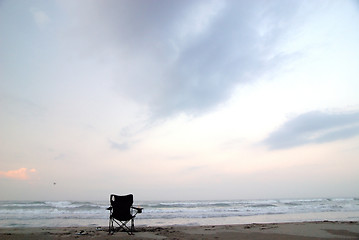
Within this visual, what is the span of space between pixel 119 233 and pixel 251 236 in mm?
3770

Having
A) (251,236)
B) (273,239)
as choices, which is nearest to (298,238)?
(273,239)

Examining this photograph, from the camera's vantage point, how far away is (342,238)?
605cm

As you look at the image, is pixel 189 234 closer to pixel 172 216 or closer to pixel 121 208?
pixel 121 208

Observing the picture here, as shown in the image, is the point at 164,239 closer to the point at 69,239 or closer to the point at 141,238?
the point at 141,238

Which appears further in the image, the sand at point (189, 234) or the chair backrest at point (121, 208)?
the chair backrest at point (121, 208)

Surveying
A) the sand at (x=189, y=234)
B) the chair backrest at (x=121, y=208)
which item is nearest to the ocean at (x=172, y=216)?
the sand at (x=189, y=234)

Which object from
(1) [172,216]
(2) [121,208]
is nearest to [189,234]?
(2) [121,208]

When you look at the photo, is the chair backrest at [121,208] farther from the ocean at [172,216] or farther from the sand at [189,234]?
the ocean at [172,216]

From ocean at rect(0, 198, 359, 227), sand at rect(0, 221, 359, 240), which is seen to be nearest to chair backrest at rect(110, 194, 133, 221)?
sand at rect(0, 221, 359, 240)

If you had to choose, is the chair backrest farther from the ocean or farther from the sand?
the ocean

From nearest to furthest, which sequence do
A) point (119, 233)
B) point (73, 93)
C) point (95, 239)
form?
1. point (95, 239)
2. point (119, 233)
3. point (73, 93)

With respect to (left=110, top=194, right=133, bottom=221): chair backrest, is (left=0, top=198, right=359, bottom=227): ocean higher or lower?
lower

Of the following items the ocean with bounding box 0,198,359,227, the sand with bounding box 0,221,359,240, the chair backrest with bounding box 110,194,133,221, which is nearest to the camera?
the sand with bounding box 0,221,359,240

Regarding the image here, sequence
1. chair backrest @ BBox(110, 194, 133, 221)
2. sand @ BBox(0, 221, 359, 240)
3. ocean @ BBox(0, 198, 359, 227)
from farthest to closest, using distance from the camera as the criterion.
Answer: ocean @ BBox(0, 198, 359, 227), chair backrest @ BBox(110, 194, 133, 221), sand @ BBox(0, 221, 359, 240)
